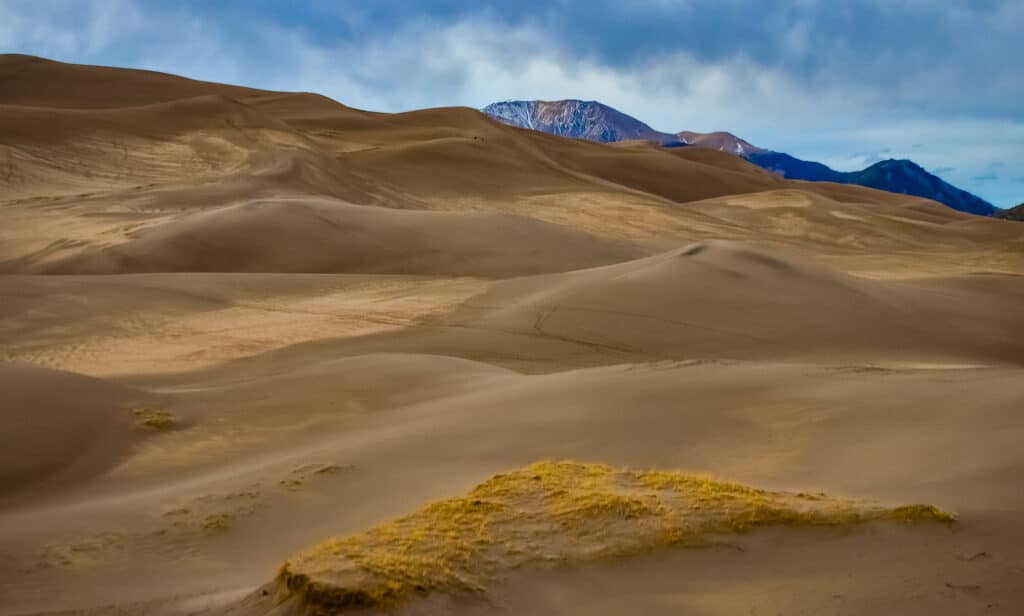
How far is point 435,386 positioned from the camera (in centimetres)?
535

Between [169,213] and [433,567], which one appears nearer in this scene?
[433,567]

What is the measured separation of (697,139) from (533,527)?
16471 centimetres

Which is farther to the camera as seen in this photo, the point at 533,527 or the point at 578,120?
the point at 578,120

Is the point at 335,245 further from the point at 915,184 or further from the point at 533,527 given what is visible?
the point at 915,184

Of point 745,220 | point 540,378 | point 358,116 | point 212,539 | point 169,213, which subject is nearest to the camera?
point 212,539

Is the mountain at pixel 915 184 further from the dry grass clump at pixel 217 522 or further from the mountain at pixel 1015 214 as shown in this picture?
the dry grass clump at pixel 217 522

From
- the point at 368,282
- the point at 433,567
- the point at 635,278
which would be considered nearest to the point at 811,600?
the point at 433,567

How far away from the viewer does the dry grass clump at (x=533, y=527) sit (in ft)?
6.60

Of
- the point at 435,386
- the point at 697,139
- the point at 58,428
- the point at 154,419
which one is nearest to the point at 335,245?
the point at 435,386

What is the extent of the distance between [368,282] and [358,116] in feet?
88.3

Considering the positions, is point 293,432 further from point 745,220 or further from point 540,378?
point 745,220

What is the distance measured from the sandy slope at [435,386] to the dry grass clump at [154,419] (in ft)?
0.07

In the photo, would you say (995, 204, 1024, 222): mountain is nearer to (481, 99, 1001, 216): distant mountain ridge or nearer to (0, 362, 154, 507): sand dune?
(0, 362, 154, 507): sand dune

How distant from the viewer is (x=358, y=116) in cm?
3666
